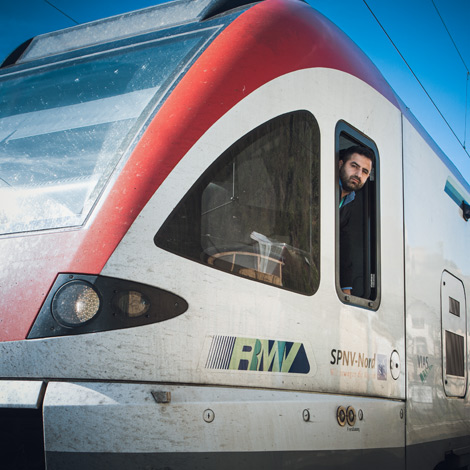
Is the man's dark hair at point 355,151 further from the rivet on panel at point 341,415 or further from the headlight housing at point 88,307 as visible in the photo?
the headlight housing at point 88,307

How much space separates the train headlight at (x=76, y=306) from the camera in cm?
238

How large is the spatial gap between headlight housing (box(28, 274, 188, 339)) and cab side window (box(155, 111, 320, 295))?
25 cm

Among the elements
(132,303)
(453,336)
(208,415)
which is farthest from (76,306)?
(453,336)

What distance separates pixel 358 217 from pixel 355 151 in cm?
40

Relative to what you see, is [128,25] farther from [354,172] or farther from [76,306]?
[76,306]

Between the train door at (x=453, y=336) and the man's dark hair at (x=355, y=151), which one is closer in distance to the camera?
the man's dark hair at (x=355, y=151)

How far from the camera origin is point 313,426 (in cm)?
297

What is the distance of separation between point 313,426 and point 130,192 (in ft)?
4.53

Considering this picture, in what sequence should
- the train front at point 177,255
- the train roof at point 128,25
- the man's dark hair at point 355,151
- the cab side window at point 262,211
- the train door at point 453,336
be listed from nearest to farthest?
the train front at point 177,255, the cab side window at point 262,211, the train roof at point 128,25, the man's dark hair at point 355,151, the train door at point 453,336

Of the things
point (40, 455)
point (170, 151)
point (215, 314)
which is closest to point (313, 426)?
point (215, 314)

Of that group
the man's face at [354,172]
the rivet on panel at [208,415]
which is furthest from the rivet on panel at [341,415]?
the man's face at [354,172]

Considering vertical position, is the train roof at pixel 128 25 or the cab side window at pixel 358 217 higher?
the train roof at pixel 128 25

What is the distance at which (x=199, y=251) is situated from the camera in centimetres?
265

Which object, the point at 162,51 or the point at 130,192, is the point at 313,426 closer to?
the point at 130,192
